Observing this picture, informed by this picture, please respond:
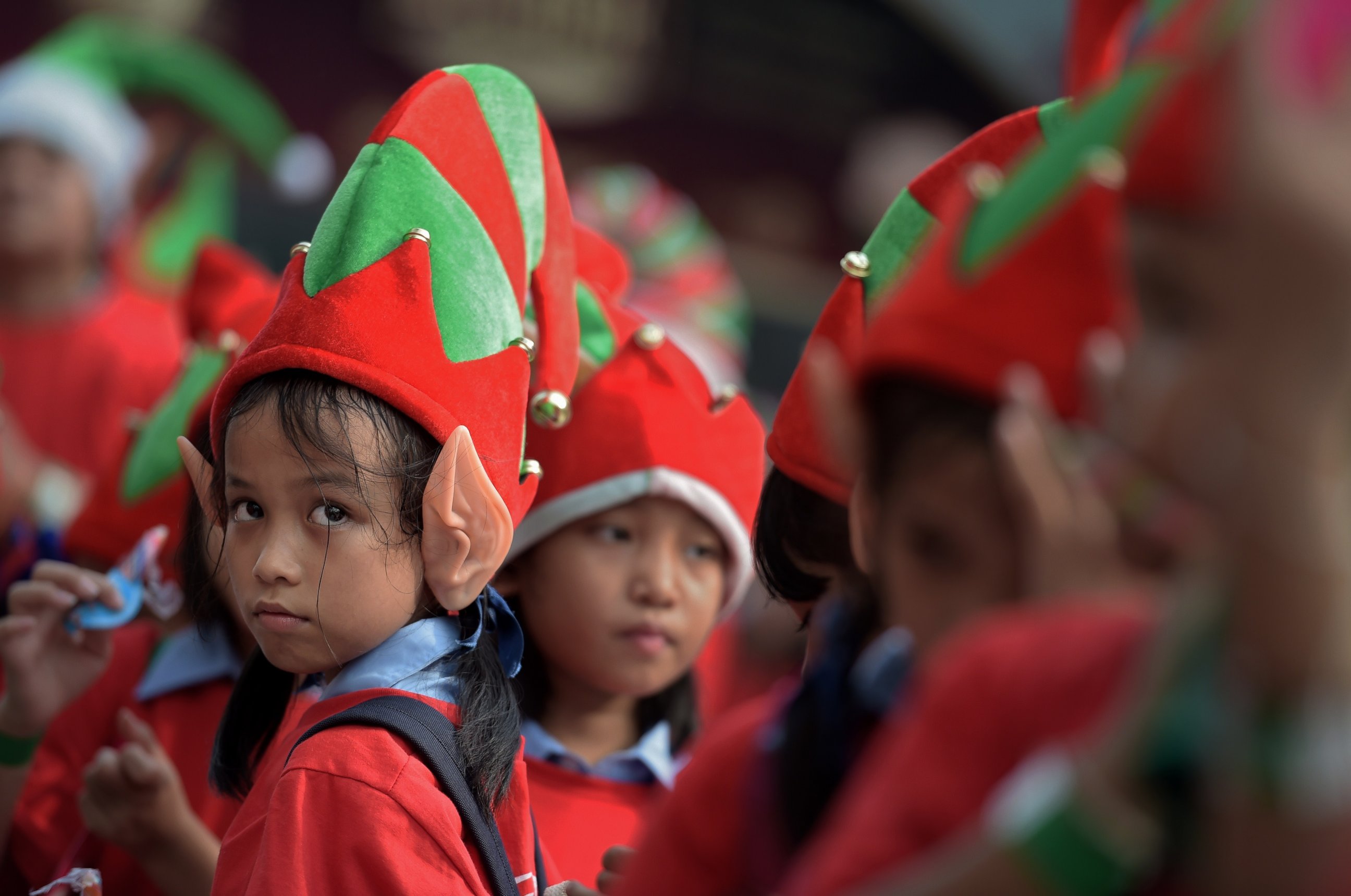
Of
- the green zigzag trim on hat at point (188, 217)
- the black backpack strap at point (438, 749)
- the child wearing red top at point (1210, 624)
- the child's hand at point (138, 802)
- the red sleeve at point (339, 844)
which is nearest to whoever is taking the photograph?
the child wearing red top at point (1210, 624)

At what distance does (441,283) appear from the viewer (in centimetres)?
162

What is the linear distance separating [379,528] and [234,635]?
0.71m

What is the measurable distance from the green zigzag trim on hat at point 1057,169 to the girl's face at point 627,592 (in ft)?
3.71

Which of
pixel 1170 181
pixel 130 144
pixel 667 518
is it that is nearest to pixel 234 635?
pixel 667 518

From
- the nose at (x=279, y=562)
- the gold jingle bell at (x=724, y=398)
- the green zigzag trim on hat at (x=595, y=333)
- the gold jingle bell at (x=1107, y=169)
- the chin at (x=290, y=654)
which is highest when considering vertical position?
the gold jingle bell at (x=1107, y=169)

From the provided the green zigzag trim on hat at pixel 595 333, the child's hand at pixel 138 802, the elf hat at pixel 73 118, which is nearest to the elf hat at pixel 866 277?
the green zigzag trim on hat at pixel 595 333

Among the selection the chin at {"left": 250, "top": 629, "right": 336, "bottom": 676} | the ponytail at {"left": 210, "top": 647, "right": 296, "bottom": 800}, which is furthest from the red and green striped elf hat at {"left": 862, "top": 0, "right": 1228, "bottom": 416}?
the ponytail at {"left": 210, "top": 647, "right": 296, "bottom": 800}

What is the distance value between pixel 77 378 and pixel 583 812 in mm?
2330

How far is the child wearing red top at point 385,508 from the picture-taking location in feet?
4.75

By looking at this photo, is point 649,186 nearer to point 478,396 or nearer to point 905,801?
point 478,396

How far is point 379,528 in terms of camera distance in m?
1.55

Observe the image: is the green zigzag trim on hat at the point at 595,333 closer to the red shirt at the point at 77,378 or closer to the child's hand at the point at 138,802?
the child's hand at the point at 138,802

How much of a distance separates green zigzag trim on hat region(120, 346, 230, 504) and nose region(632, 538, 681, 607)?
0.79 metres

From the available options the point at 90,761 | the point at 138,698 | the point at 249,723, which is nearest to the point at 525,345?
the point at 249,723
